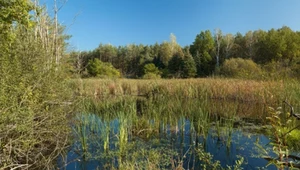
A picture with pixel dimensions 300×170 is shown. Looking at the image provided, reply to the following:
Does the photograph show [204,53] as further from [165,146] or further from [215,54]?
[165,146]

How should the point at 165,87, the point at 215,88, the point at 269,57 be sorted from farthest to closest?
the point at 269,57, the point at 165,87, the point at 215,88

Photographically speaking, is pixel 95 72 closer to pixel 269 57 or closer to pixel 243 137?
pixel 269 57

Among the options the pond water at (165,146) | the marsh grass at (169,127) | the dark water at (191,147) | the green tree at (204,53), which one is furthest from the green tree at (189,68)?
the dark water at (191,147)

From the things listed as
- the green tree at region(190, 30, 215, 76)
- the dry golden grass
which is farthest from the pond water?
the green tree at region(190, 30, 215, 76)

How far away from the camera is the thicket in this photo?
9.12ft

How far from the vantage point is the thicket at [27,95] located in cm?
278

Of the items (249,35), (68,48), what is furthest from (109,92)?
(249,35)

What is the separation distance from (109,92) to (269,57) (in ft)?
79.4

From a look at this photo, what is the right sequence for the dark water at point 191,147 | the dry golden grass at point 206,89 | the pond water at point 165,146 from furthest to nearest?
the dry golden grass at point 206,89, the dark water at point 191,147, the pond water at point 165,146

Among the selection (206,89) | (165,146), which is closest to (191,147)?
(165,146)

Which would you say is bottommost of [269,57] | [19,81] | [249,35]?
[19,81]

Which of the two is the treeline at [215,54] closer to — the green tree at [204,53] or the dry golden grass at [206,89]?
the green tree at [204,53]

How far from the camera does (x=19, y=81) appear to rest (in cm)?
360

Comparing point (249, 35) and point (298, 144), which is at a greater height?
point (249, 35)
